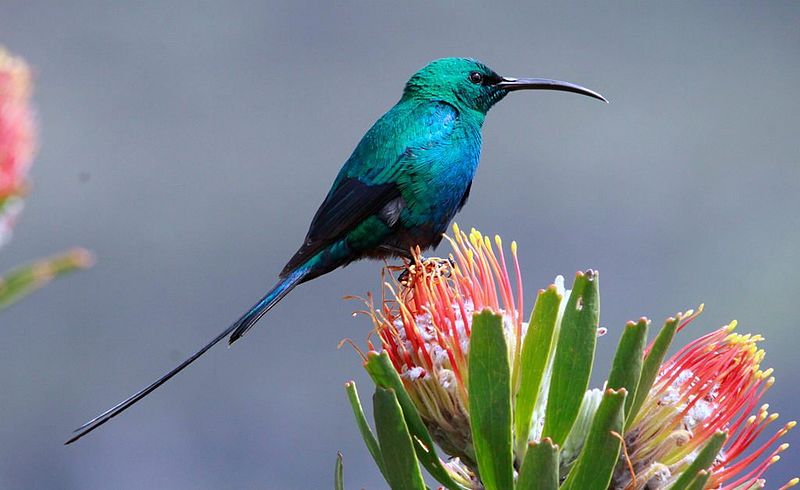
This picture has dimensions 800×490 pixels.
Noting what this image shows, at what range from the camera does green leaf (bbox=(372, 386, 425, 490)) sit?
109cm

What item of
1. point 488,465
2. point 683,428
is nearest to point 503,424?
point 488,465

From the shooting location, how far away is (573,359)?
1.09 meters

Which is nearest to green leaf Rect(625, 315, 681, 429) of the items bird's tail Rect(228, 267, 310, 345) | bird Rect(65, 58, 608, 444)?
bird's tail Rect(228, 267, 310, 345)

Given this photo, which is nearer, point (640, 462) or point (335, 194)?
point (640, 462)

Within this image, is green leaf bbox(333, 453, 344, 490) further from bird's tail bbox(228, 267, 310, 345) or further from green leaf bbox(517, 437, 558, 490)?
bird's tail bbox(228, 267, 310, 345)

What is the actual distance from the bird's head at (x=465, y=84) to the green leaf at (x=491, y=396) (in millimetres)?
1865

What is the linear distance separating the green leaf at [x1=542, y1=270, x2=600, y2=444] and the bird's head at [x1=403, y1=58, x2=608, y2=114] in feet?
5.96

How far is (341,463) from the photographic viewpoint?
1149mm

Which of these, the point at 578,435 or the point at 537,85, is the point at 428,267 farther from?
the point at 537,85

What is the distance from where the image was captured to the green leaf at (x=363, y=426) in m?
1.20

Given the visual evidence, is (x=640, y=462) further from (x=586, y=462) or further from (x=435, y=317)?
(x=435, y=317)

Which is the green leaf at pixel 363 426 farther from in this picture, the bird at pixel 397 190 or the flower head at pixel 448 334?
the bird at pixel 397 190

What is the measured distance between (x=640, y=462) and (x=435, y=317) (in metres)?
0.34

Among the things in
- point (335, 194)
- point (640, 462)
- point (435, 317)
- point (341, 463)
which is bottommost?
point (640, 462)
